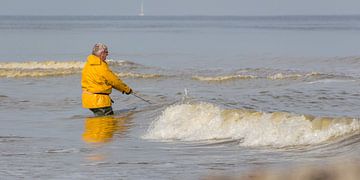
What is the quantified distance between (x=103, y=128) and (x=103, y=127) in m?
0.13

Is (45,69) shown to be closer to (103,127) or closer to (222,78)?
(222,78)

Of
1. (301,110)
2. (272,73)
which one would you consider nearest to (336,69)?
(272,73)

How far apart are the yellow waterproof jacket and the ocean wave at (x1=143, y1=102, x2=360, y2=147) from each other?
0.96 meters

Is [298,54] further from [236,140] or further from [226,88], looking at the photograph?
[236,140]

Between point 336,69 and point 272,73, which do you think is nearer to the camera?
point 272,73

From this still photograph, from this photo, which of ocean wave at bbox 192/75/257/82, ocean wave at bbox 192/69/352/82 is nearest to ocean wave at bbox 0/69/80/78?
ocean wave at bbox 192/69/352/82

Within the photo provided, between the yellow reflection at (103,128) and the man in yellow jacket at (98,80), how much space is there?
0.30m

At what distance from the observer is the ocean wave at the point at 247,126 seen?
12.6 m

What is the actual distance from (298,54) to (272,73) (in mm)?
15004

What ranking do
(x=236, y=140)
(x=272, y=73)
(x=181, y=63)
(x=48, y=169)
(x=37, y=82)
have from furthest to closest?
(x=181, y=63) < (x=272, y=73) < (x=37, y=82) < (x=236, y=140) < (x=48, y=169)

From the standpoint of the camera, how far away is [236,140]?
1345 centimetres

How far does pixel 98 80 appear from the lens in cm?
1562

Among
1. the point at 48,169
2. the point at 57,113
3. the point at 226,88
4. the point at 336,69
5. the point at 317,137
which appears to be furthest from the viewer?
the point at 336,69

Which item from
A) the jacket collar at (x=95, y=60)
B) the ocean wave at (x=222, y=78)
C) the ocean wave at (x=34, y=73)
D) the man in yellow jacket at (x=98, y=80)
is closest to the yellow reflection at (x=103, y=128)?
the man in yellow jacket at (x=98, y=80)
